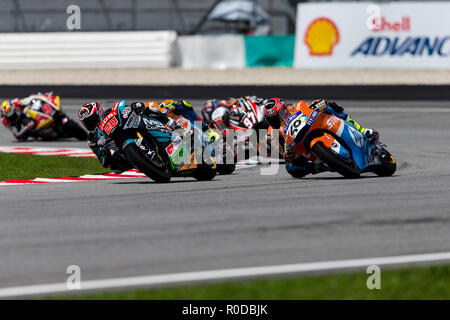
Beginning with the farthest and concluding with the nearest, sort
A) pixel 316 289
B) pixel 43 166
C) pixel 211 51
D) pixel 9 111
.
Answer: pixel 211 51 → pixel 9 111 → pixel 43 166 → pixel 316 289

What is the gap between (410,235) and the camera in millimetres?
7043

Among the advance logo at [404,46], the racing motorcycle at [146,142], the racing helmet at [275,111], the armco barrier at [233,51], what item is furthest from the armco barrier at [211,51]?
the racing motorcycle at [146,142]

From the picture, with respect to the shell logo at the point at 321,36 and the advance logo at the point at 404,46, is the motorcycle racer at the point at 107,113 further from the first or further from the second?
the shell logo at the point at 321,36

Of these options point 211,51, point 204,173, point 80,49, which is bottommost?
point 211,51

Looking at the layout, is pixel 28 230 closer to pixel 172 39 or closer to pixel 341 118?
pixel 341 118

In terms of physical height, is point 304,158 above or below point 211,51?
above

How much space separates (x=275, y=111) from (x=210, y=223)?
547 cm

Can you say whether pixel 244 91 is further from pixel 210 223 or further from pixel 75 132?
pixel 210 223

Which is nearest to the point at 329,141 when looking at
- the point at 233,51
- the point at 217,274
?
the point at 217,274

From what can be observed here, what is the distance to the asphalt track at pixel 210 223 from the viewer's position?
20.9 ft

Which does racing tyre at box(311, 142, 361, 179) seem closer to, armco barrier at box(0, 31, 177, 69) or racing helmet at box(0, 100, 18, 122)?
racing helmet at box(0, 100, 18, 122)

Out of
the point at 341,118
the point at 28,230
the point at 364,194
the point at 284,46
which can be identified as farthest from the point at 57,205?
the point at 284,46

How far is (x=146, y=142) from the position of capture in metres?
10.5

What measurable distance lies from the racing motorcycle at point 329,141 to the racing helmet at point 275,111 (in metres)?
1.87
